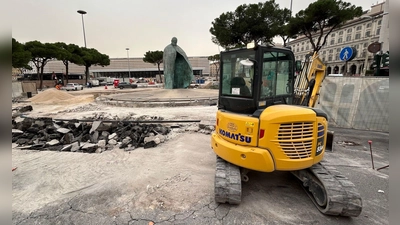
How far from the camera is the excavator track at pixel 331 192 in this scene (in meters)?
2.73

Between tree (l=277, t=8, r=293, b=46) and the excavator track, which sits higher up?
tree (l=277, t=8, r=293, b=46)

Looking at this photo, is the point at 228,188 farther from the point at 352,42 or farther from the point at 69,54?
the point at 352,42

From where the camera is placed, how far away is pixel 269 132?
2979 mm

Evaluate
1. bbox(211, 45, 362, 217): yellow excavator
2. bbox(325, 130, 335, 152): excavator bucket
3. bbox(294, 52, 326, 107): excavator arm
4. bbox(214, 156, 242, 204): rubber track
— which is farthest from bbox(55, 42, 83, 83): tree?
bbox(325, 130, 335, 152): excavator bucket

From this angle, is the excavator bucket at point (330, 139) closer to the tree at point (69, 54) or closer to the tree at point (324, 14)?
the tree at point (324, 14)

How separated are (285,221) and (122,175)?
11.3 ft

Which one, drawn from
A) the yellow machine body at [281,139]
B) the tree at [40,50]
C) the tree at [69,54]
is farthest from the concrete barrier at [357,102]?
the tree at [69,54]

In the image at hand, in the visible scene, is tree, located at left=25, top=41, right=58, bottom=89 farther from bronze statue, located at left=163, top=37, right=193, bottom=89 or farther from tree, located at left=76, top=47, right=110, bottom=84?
bronze statue, located at left=163, top=37, right=193, bottom=89

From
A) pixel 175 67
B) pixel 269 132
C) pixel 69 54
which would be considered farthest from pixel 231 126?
pixel 69 54

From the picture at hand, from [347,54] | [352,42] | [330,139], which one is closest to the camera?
[330,139]

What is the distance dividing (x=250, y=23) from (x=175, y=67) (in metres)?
11.3

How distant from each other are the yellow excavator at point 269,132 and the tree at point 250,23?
2121 centimetres

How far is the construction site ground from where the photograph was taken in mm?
3025

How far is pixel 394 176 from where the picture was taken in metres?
1.07
